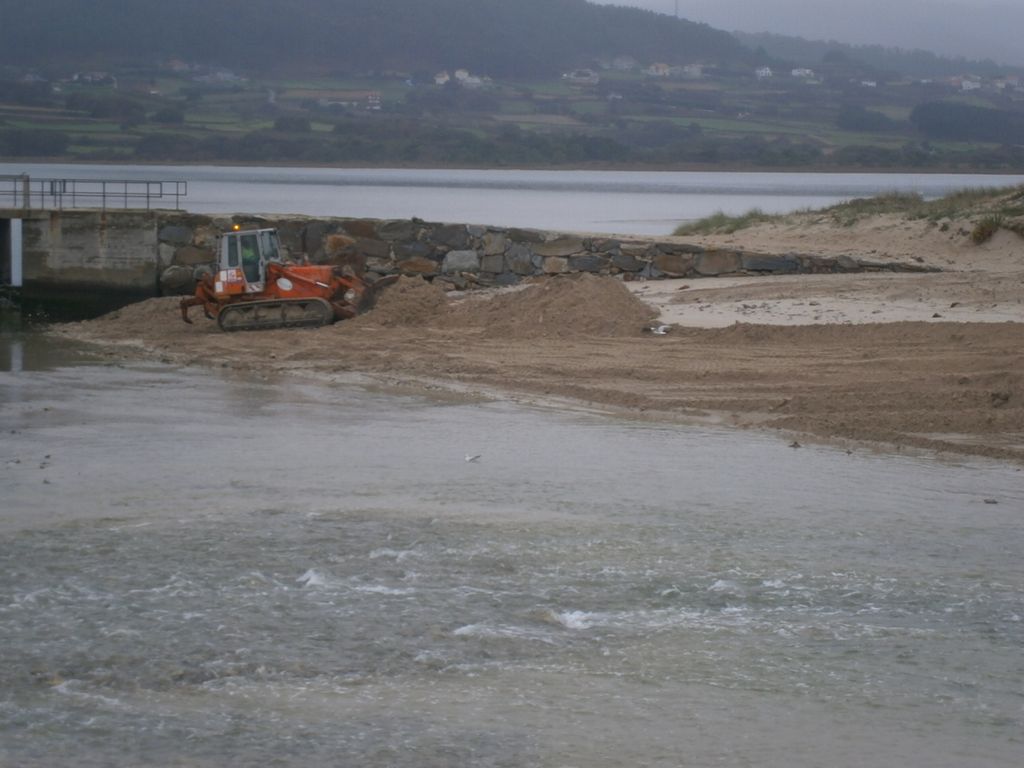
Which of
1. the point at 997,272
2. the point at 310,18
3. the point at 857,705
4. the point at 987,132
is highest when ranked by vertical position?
the point at 310,18

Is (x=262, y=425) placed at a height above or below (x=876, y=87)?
below

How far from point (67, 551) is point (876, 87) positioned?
182 meters

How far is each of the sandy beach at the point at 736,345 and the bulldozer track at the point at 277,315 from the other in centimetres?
28

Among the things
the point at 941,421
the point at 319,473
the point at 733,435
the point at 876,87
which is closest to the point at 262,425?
Answer: the point at 319,473

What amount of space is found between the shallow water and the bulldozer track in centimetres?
881

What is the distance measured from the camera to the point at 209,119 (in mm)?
125188

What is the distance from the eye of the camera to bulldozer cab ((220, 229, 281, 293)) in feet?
72.0

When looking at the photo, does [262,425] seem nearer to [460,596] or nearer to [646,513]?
[646,513]

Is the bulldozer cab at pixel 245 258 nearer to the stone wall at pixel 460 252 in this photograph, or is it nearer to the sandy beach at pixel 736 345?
the sandy beach at pixel 736 345

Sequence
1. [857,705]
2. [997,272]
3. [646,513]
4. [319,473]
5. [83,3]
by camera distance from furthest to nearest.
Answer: [83,3]
[997,272]
[319,473]
[646,513]
[857,705]

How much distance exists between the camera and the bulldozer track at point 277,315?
72.7ft

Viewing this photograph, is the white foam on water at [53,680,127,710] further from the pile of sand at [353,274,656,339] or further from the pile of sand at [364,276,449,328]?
the pile of sand at [364,276,449,328]

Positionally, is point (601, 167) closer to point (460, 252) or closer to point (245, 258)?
point (460, 252)

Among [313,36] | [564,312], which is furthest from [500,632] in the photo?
[313,36]
